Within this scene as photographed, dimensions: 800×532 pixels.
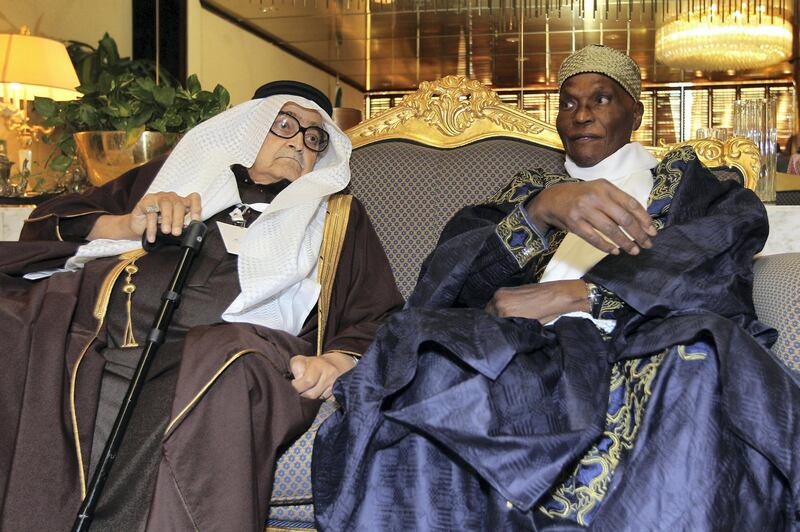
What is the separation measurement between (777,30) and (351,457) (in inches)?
253

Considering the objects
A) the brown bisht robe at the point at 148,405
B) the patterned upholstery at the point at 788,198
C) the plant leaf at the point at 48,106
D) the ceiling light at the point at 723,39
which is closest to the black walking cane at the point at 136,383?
the brown bisht robe at the point at 148,405

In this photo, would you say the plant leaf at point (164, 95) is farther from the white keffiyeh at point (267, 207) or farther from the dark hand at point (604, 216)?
the dark hand at point (604, 216)

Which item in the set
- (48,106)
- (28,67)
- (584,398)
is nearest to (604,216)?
(584,398)

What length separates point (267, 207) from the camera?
7.73 ft

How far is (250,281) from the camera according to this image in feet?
6.89

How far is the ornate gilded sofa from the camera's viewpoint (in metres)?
2.65

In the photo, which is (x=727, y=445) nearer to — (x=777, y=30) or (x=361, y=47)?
(x=777, y=30)

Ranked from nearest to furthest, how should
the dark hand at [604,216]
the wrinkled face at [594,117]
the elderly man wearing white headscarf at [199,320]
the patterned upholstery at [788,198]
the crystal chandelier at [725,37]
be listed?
1. the dark hand at [604,216]
2. the elderly man wearing white headscarf at [199,320]
3. the wrinkled face at [594,117]
4. the patterned upholstery at [788,198]
5. the crystal chandelier at [725,37]

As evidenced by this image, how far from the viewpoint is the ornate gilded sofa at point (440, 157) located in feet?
8.70

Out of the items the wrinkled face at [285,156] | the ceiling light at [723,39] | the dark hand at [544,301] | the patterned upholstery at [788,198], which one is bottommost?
the dark hand at [544,301]

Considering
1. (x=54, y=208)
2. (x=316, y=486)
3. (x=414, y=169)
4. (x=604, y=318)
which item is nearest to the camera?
(x=316, y=486)

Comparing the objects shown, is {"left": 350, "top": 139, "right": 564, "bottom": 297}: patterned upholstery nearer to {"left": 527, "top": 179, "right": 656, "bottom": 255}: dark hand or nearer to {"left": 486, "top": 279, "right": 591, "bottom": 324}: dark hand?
{"left": 486, "top": 279, "right": 591, "bottom": 324}: dark hand

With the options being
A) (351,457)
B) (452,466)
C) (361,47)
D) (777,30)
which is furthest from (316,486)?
(361,47)

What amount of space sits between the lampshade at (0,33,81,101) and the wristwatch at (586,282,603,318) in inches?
130
